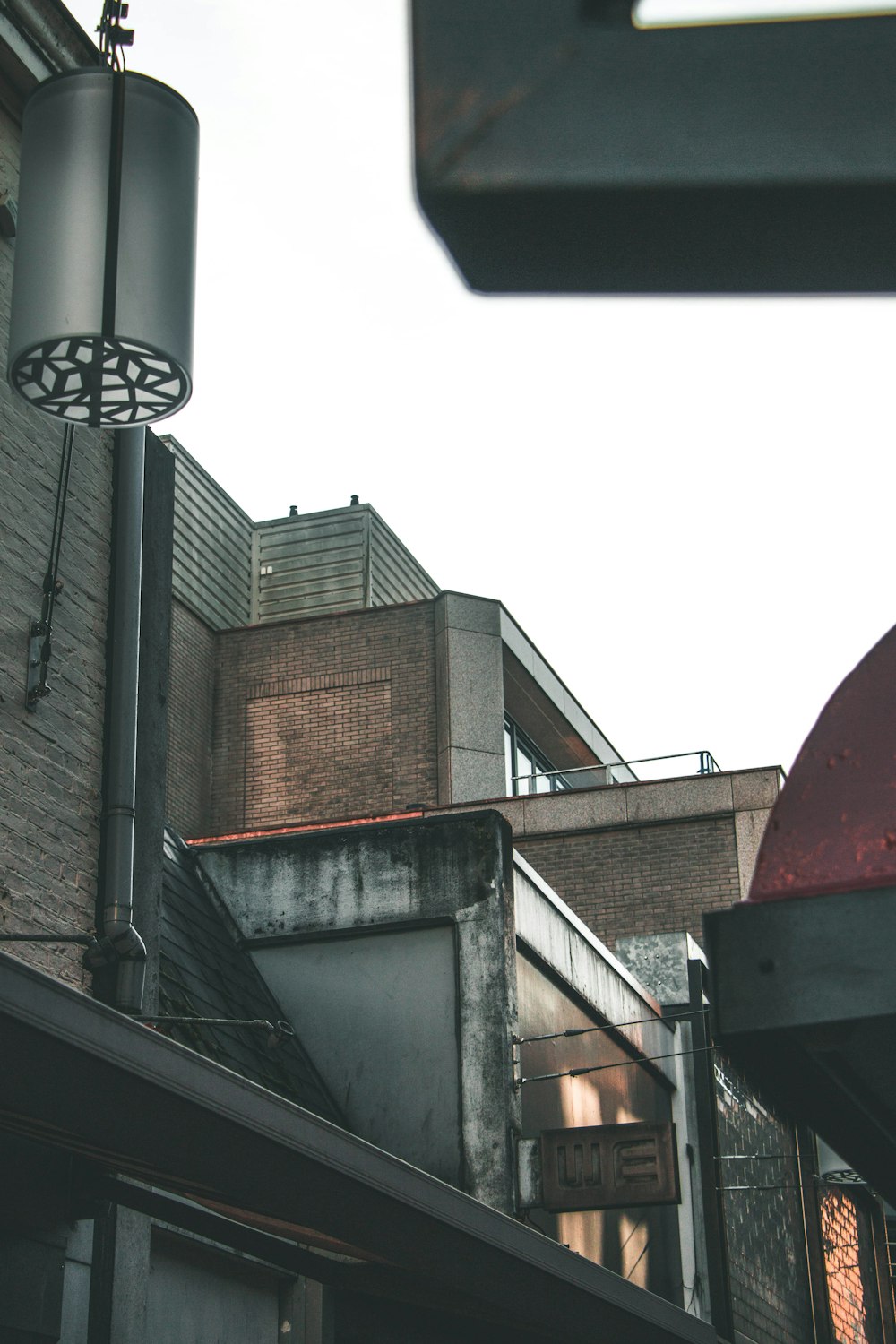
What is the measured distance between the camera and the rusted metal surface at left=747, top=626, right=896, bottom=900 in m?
2.16

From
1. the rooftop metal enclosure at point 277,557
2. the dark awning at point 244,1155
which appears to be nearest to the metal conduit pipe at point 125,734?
the dark awning at point 244,1155

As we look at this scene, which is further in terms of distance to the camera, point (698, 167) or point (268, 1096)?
point (268, 1096)

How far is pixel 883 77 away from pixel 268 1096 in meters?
7.00

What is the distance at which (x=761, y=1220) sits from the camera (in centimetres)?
2147

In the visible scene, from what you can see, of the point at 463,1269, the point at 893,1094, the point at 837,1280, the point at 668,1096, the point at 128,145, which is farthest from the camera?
the point at 837,1280

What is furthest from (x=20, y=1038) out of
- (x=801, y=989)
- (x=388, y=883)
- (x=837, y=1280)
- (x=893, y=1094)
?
(x=837, y=1280)

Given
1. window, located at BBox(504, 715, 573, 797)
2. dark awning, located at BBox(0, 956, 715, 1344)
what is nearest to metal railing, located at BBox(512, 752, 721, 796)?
window, located at BBox(504, 715, 573, 797)

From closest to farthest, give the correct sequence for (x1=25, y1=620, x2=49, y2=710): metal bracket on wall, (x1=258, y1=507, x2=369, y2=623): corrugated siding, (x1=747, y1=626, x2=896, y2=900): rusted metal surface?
(x1=747, y1=626, x2=896, y2=900): rusted metal surface < (x1=25, y1=620, x2=49, y2=710): metal bracket on wall < (x1=258, y1=507, x2=369, y2=623): corrugated siding

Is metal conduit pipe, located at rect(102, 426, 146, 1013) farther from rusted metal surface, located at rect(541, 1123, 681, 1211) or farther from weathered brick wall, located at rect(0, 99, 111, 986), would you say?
rusted metal surface, located at rect(541, 1123, 681, 1211)

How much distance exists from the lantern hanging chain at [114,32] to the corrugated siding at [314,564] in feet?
92.1

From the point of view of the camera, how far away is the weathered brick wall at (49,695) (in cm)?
877

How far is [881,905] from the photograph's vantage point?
1.91m

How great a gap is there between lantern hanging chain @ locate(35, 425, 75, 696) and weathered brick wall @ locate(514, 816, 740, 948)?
16879mm

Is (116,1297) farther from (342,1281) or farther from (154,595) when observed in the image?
(154,595)
